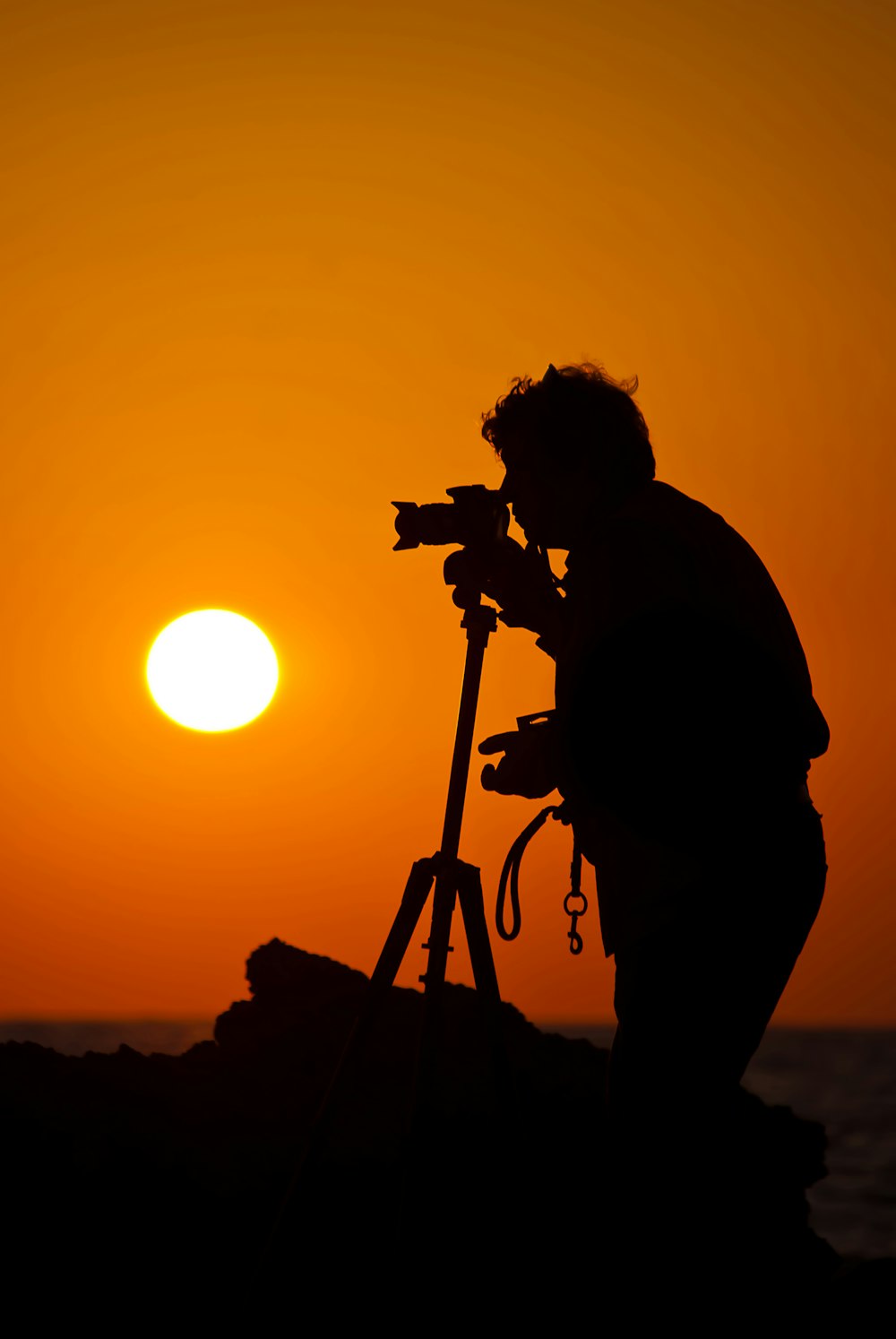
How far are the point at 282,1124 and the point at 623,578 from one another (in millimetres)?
3350

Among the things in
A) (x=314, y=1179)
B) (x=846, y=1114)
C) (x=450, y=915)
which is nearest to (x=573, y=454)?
(x=450, y=915)

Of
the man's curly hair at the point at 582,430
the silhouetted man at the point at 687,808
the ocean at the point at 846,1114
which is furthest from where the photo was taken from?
the ocean at the point at 846,1114

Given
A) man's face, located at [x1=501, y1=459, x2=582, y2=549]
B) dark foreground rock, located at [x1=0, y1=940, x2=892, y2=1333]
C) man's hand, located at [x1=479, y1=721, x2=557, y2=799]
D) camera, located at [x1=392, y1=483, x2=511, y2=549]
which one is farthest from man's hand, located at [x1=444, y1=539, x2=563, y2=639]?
dark foreground rock, located at [x1=0, y1=940, x2=892, y2=1333]

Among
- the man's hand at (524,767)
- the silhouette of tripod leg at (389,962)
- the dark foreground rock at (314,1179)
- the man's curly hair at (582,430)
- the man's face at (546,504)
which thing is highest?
the man's curly hair at (582,430)

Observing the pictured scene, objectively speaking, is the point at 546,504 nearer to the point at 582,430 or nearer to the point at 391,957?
the point at 582,430

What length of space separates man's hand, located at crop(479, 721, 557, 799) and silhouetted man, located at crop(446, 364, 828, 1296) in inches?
9.4

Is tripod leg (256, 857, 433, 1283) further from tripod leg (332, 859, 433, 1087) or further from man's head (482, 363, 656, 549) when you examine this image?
man's head (482, 363, 656, 549)

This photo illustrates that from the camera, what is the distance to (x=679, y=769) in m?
2.52

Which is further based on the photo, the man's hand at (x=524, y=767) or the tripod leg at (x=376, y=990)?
the tripod leg at (x=376, y=990)

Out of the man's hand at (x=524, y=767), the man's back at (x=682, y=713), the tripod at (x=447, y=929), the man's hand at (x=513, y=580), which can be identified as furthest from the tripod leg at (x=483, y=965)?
the man's back at (x=682, y=713)

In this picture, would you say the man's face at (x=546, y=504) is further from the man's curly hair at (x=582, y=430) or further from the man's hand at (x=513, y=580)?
the man's hand at (x=513, y=580)

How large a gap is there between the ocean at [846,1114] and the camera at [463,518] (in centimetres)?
260

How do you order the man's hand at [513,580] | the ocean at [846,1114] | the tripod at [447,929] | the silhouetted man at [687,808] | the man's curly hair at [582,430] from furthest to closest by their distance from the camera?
the ocean at [846,1114] → the tripod at [447,929] → the man's hand at [513,580] → the man's curly hair at [582,430] → the silhouetted man at [687,808]

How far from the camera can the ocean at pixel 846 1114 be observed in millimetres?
20016
